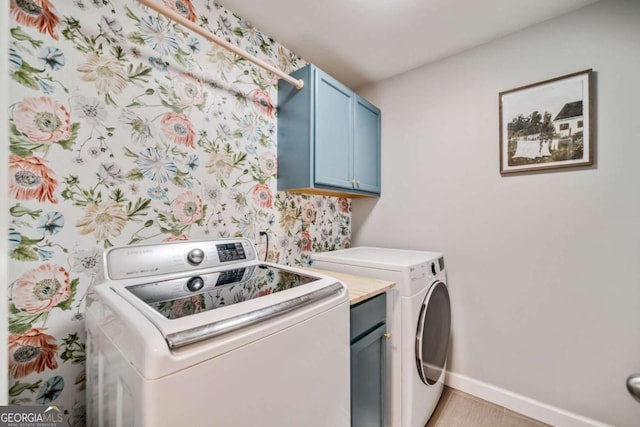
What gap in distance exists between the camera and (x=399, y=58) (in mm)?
1934

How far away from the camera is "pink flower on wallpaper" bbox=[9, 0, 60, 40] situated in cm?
89

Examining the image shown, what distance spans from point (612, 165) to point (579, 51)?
2.25 ft

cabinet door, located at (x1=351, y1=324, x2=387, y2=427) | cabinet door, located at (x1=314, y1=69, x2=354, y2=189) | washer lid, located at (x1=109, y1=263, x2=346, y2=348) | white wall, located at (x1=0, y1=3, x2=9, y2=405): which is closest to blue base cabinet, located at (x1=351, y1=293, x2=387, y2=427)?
cabinet door, located at (x1=351, y1=324, x2=387, y2=427)

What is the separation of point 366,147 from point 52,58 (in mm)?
1788

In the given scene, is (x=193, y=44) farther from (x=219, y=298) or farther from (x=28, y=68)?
(x=219, y=298)

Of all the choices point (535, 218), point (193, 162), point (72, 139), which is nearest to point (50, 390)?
point (72, 139)

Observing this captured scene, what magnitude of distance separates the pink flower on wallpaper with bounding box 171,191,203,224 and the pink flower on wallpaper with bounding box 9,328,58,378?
622 millimetres

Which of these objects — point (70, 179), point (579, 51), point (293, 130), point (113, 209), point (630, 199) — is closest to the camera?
point (70, 179)

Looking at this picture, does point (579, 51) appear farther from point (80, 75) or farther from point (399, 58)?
point (80, 75)

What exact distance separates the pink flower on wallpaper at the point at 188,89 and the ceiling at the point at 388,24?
1.72 feet

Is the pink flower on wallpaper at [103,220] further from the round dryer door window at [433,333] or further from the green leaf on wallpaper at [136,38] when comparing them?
the round dryer door window at [433,333]

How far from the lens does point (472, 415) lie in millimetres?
1615

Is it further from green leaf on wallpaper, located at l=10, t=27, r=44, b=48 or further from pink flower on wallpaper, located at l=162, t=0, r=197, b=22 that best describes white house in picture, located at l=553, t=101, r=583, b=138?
green leaf on wallpaper, located at l=10, t=27, r=44, b=48

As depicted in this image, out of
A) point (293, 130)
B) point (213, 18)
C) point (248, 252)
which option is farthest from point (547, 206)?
point (213, 18)
